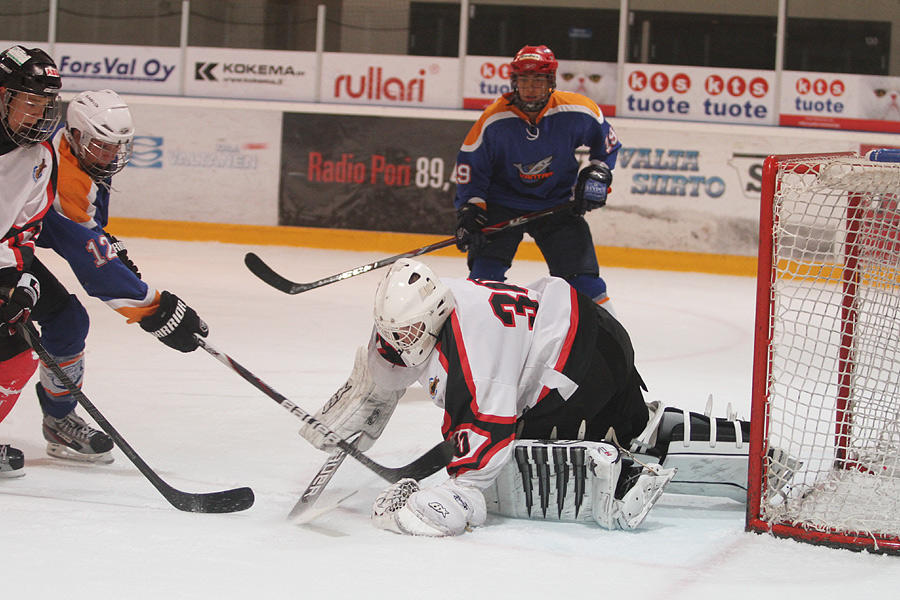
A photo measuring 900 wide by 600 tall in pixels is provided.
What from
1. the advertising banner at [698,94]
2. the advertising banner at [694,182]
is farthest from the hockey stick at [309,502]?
the advertising banner at [698,94]

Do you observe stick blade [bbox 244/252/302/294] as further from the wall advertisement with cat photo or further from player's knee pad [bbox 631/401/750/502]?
the wall advertisement with cat photo

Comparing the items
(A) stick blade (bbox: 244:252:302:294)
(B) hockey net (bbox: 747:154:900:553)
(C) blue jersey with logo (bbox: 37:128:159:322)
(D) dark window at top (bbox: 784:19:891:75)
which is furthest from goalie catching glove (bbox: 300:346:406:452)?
(D) dark window at top (bbox: 784:19:891:75)

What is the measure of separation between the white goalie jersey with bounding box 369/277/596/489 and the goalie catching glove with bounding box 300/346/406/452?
45 millimetres

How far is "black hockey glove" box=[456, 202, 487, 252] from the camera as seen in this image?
361 centimetres

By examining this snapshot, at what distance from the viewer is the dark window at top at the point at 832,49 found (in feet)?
24.1

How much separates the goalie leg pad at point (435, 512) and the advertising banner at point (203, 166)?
5466 mm

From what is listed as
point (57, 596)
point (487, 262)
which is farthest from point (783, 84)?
point (57, 596)

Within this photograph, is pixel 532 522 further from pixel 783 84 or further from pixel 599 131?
pixel 783 84

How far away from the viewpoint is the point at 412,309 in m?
1.89

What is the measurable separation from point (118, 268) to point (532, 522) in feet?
3.60

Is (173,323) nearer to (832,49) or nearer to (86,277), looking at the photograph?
(86,277)

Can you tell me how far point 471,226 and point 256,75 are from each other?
4.58 metres

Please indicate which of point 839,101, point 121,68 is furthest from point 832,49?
point 121,68

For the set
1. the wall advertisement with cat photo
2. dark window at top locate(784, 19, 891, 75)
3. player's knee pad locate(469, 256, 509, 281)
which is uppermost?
dark window at top locate(784, 19, 891, 75)
